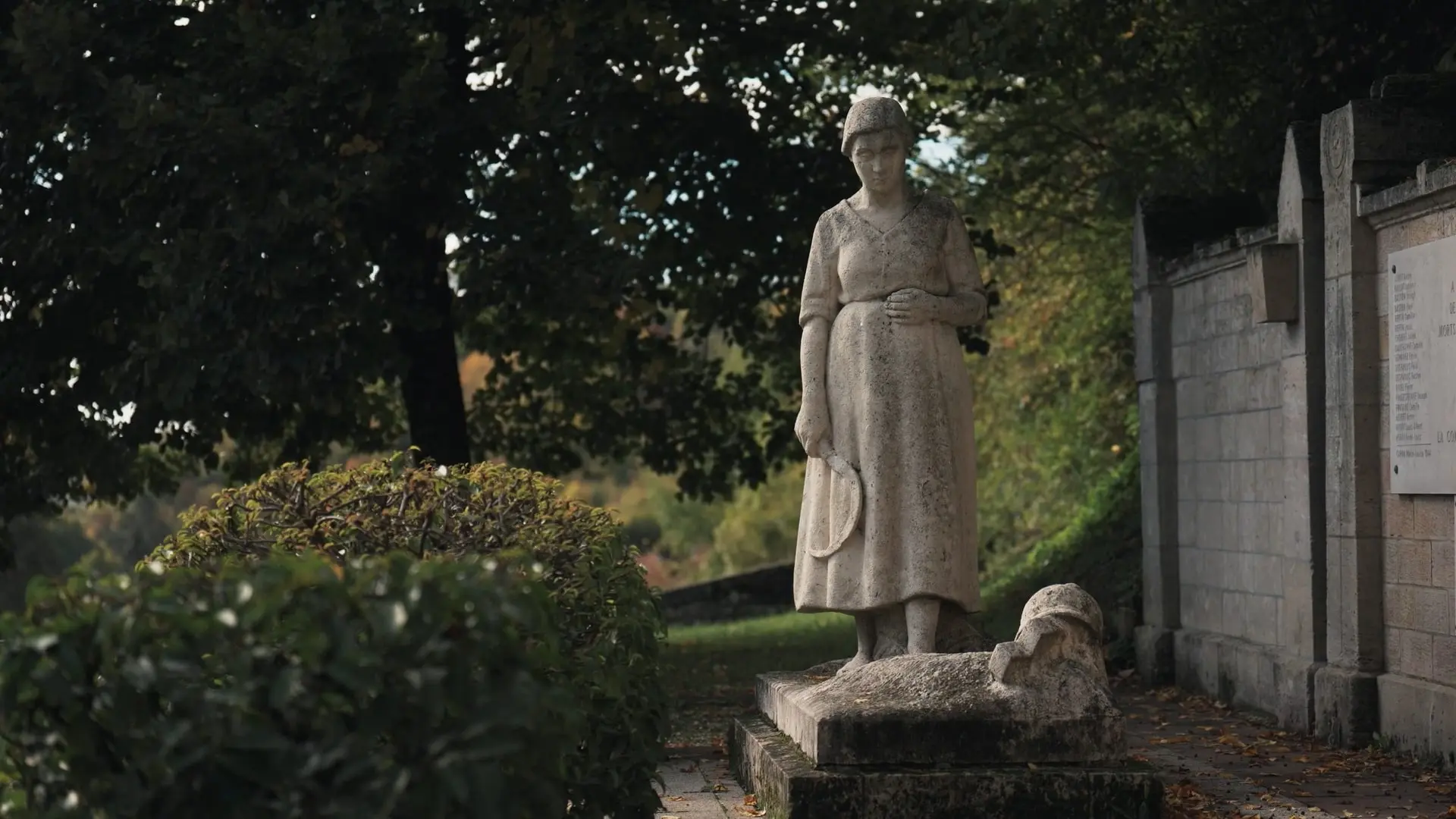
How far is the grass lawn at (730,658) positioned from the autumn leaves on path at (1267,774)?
A: 280cm

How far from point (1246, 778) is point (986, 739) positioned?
304cm

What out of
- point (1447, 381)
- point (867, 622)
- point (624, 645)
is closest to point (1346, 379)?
point (1447, 381)

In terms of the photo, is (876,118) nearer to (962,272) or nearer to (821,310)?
(962,272)

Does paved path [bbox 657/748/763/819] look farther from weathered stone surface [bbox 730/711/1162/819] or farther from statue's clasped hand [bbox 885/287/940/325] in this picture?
statue's clasped hand [bbox 885/287/940/325]

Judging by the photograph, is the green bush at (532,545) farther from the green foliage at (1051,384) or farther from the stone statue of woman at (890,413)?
the green foliage at (1051,384)

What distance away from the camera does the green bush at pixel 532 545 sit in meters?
6.75

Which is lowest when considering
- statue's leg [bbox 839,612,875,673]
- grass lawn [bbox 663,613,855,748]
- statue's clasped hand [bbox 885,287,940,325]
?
grass lawn [bbox 663,613,855,748]

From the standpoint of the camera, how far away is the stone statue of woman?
836cm

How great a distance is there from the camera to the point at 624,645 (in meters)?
7.03

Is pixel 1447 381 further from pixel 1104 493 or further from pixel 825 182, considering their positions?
pixel 1104 493

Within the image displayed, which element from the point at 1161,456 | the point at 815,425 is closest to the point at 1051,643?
the point at 815,425

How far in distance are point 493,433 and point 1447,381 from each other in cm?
1233

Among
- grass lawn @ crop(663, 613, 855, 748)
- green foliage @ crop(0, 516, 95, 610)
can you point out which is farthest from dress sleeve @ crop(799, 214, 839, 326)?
green foliage @ crop(0, 516, 95, 610)

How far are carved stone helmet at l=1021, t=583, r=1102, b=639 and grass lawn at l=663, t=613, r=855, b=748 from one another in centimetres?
357
